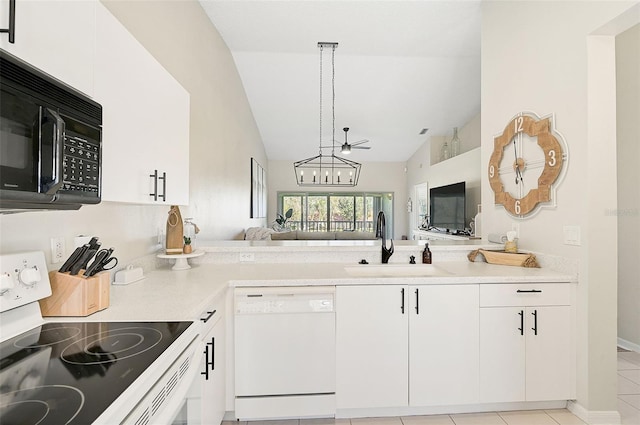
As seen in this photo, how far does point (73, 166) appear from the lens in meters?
0.93

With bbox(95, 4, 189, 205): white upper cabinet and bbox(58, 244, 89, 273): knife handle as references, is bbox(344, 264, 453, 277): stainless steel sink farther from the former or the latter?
bbox(58, 244, 89, 273): knife handle

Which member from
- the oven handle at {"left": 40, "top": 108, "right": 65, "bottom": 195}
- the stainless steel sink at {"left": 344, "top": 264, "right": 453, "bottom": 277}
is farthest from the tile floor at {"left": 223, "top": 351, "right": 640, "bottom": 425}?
the oven handle at {"left": 40, "top": 108, "right": 65, "bottom": 195}

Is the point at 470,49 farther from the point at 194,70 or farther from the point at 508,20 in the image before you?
the point at 194,70

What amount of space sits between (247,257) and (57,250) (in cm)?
128

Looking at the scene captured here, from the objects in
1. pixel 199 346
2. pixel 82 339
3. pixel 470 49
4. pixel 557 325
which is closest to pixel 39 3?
pixel 82 339

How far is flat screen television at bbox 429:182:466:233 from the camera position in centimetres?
613

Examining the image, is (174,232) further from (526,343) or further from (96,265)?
(526,343)

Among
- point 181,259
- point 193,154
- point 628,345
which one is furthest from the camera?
point 628,345

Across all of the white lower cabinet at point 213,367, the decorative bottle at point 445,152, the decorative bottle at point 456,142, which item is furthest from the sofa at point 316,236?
the decorative bottle at point 445,152


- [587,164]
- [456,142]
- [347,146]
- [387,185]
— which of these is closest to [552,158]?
[587,164]

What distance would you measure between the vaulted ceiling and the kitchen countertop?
282 cm

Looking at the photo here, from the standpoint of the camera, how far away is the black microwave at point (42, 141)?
2.41 ft

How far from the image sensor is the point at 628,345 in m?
3.12

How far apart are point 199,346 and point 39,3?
1.16 metres
